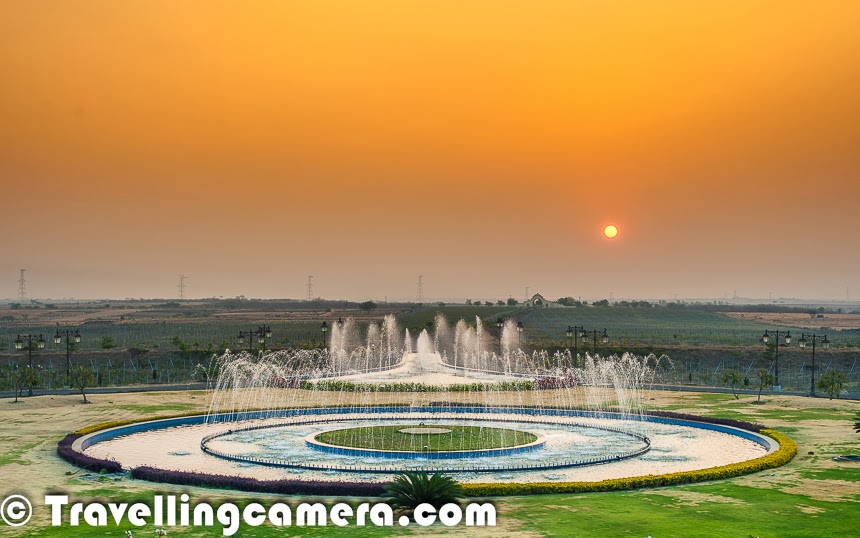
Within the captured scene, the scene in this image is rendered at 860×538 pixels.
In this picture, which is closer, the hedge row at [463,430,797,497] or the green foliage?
the hedge row at [463,430,797,497]

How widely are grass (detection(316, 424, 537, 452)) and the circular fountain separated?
0.17 feet

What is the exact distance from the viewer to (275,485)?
23.0m

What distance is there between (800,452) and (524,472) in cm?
1044

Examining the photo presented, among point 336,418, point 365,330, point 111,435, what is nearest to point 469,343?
point 365,330

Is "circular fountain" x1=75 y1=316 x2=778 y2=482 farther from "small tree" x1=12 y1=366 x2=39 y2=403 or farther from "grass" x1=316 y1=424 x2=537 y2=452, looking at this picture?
"small tree" x1=12 y1=366 x2=39 y2=403

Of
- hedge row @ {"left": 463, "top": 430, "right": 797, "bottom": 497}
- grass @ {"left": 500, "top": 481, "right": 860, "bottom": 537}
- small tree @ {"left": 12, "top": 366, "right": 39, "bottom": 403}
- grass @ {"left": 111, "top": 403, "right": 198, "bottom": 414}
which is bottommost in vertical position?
grass @ {"left": 111, "top": 403, "right": 198, "bottom": 414}

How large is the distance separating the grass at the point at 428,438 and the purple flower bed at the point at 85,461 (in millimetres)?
8446

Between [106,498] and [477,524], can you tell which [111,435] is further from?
[477,524]

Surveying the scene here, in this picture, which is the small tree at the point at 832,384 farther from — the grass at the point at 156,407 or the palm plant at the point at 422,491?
the grass at the point at 156,407

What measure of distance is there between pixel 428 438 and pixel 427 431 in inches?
67.7

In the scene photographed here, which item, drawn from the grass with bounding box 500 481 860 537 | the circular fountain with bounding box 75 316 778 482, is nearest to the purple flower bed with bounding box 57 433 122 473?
the circular fountain with bounding box 75 316 778 482

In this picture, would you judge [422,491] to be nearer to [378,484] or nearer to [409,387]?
[378,484]

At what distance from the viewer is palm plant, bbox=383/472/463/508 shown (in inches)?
823

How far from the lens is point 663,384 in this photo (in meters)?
55.0
